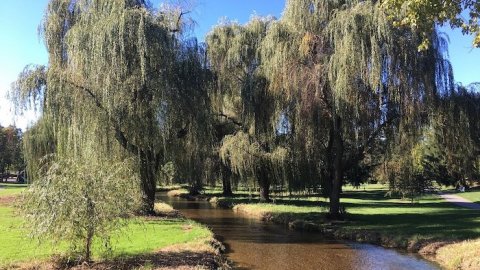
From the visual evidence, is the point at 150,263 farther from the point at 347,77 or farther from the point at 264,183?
the point at 264,183

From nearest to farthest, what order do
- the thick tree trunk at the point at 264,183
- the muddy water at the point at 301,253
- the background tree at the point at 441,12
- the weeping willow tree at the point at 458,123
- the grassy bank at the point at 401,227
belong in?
the background tree at the point at 441,12
the muddy water at the point at 301,253
the grassy bank at the point at 401,227
the weeping willow tree at the point at 458,123
the thick tree trunk at the point at 264,183

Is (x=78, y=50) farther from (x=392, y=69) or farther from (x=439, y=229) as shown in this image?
(x=439, y=229)

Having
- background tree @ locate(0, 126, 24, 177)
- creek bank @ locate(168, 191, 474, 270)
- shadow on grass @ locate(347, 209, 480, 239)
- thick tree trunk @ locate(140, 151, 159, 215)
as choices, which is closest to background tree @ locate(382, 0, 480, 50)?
creek bank @ locate(168, 191, 474, 270)

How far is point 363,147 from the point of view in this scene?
2206 cm

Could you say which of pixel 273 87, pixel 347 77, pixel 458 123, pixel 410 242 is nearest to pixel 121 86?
pixel 273 87

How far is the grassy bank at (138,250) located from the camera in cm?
1154

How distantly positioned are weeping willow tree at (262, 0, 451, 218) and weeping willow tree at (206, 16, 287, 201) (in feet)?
10.9

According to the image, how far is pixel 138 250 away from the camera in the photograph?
1333 centimetres

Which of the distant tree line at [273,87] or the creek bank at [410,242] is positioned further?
the distant tree line at [273,87]

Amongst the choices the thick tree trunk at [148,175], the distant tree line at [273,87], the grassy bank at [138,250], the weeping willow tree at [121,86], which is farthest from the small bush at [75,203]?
the thick tree trunk at [148,175]

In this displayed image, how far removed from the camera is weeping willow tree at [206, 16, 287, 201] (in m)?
28.2

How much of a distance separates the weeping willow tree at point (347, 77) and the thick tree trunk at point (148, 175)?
7.32 m

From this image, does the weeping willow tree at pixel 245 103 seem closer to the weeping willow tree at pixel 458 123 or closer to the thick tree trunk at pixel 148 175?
the thick tree trunk at pixel 148 175

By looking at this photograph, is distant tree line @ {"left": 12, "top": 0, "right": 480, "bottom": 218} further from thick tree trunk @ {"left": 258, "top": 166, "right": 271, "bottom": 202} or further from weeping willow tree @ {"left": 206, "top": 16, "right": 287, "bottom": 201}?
thick tree trunk @ {"left": 258, "top": 166, "right": 271, "bottom": 202}
